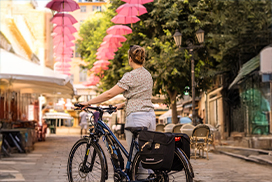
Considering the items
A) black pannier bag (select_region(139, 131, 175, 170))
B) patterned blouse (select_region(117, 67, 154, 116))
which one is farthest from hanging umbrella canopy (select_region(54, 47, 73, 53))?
black pannier bag (select_region(139, 131, 175, 170))

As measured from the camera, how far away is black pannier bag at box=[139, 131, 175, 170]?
440 cm

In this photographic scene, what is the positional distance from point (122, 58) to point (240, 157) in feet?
41.7

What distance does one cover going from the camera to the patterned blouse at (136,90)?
503 cm

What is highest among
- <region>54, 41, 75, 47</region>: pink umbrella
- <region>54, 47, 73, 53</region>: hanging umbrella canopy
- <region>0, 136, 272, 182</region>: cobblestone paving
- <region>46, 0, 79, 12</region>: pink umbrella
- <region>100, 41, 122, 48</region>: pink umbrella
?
<region>54, 41, 75, 47</region>: pink umbrella

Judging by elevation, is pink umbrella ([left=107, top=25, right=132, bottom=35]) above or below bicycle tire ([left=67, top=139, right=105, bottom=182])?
above

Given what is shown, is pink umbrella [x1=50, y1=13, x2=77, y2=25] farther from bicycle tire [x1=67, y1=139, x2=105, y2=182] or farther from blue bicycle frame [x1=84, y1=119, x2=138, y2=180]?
blue bicycle frame [x1=84, y1=119, x2=138, y2=180]

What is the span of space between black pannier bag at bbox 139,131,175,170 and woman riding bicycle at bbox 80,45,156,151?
0.39 meters

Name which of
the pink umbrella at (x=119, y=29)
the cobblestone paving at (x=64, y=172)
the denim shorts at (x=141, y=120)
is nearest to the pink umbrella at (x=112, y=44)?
the pink umbrella at (x=119, y=29)

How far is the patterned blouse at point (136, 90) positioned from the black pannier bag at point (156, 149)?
19.5 inches

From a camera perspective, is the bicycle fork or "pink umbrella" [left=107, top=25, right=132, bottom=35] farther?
"pink umbrella" [left=107, top=25, right=132, bottom=35]

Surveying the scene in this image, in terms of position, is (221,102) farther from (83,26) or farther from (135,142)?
(135,142)

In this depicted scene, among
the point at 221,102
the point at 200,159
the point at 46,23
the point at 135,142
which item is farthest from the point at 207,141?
the point at 46,23

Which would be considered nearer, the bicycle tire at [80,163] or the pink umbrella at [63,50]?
the bicycle tire at [80,163]

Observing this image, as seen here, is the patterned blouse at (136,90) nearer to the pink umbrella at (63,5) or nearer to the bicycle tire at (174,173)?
the bicycle tire at (174,173)
